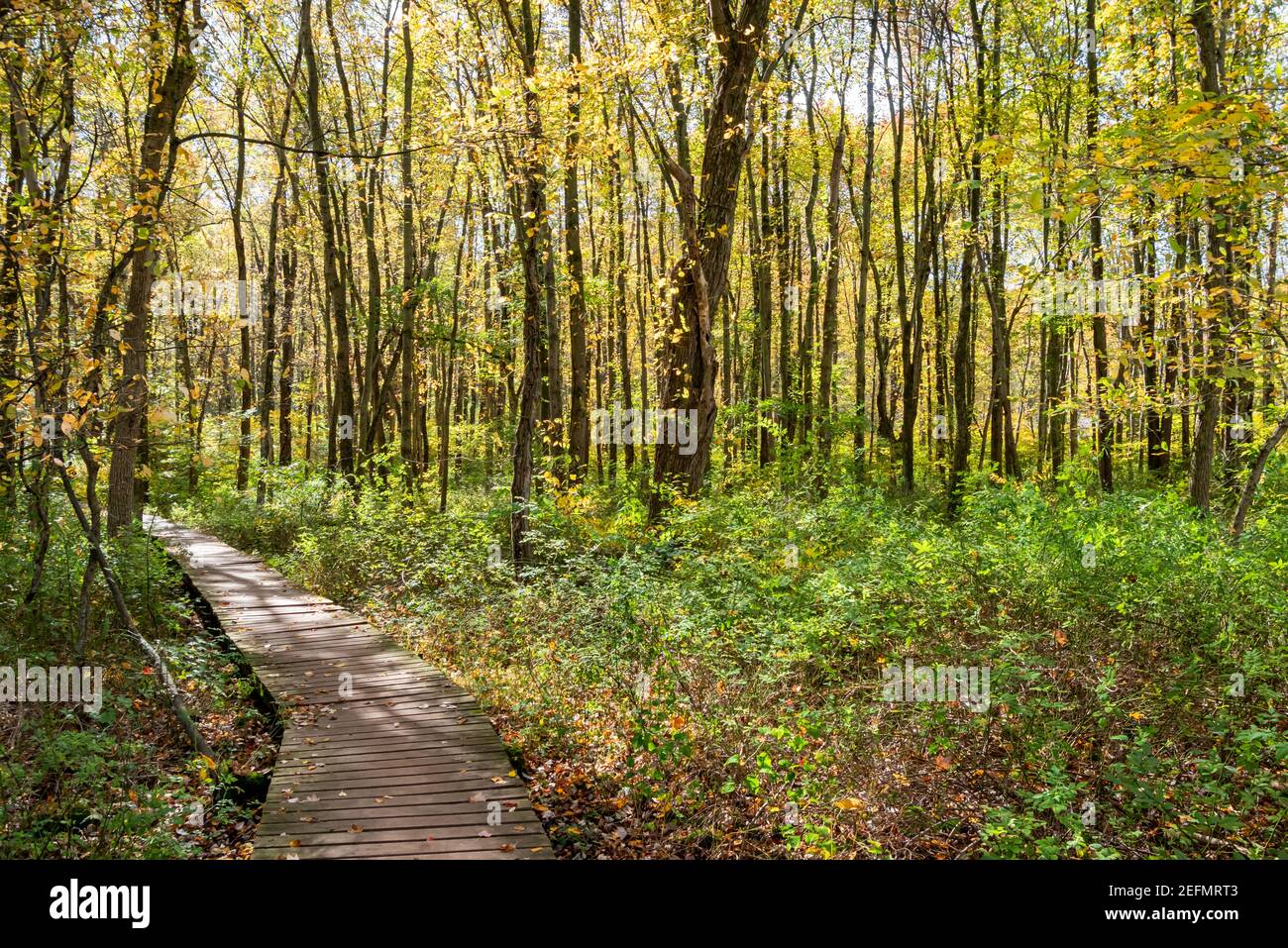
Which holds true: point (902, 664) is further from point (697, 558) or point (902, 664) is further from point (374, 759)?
point (374, 759)

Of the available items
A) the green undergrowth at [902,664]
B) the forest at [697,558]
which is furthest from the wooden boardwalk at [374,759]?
the green undergrowth at [902,664]

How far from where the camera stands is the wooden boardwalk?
184 inches

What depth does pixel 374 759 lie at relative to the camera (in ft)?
19.1

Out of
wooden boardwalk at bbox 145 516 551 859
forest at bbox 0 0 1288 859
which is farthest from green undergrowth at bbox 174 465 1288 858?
wooden boardwalk at bbox 145 516 551 859

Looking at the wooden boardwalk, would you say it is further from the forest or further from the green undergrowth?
the green undergrowth

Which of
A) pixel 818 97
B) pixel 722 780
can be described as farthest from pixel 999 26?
pixel 722 780

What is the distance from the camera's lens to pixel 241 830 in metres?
5.25

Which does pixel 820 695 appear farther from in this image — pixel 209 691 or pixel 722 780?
pixel 209 691

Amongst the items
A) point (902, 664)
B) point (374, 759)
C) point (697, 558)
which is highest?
point (697, 558)

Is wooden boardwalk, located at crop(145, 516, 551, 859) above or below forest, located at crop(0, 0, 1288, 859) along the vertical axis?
below

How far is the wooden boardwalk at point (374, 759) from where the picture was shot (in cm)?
468

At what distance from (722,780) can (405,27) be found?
1762 centimetres

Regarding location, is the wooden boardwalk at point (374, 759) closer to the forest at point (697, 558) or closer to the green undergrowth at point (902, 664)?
the forest at point (697, 558)

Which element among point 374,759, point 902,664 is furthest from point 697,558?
point 374,759
